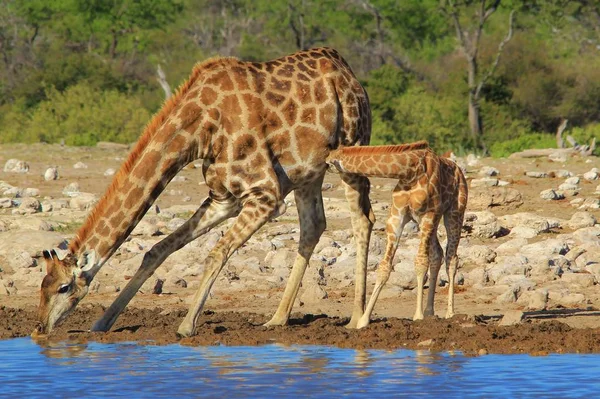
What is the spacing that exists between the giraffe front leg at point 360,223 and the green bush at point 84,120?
66.1ft

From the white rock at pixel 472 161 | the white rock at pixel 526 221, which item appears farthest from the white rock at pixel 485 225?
the white rock at pixel 472 161

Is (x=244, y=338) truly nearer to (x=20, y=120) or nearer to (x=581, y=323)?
(x=581, y=323)

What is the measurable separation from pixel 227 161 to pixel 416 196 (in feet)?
5.76

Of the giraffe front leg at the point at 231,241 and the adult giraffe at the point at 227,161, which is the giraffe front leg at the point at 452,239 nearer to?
the adult giraffe at the point at 227,161

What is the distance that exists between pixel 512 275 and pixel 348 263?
192 cm

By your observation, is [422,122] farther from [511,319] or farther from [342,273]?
[511,319]

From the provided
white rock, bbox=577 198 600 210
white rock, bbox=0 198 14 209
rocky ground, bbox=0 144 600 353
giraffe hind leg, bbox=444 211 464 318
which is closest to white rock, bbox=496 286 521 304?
rocky ground, bbox=0 144 600 353

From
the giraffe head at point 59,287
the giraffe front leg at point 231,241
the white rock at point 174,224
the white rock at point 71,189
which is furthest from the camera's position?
the white rock at point 71,189

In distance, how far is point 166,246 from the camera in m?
10.1

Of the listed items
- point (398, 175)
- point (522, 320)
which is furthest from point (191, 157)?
point (522, 320)

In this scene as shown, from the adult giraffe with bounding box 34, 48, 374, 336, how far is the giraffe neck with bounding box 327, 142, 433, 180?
0.30 m

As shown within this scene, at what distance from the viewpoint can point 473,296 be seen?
12172 millimetres

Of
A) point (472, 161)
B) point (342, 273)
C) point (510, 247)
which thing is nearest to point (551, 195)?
point (510, 247)

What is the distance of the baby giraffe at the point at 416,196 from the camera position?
10070mm
